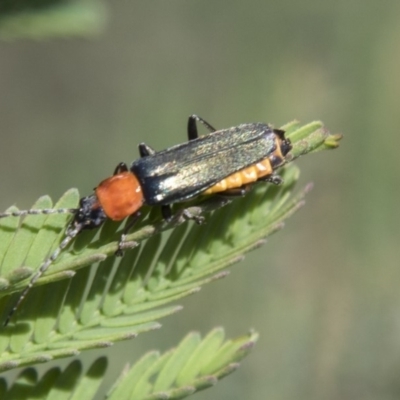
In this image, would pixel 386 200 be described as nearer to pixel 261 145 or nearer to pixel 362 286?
pixel 362 286

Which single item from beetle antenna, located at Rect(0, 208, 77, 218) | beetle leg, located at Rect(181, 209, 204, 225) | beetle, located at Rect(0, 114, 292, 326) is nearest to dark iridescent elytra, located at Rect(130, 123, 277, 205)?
beetle, located at Rect(0, 114, 292, 326)

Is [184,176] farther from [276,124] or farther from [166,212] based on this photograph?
[276,124]

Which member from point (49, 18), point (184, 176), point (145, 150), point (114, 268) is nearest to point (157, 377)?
point (114, 268)

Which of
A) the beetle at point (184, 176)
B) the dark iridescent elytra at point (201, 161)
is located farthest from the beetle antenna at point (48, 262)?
the dark iridescent elytra at point (201, 161)

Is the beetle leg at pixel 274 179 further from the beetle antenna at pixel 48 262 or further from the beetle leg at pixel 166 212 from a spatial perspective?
the beetle antenna at pixel 48 262

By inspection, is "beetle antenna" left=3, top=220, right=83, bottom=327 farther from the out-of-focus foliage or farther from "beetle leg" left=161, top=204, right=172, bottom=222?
the out-of-focus foliage

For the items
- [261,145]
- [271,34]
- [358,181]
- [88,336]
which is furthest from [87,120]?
[88,336]
